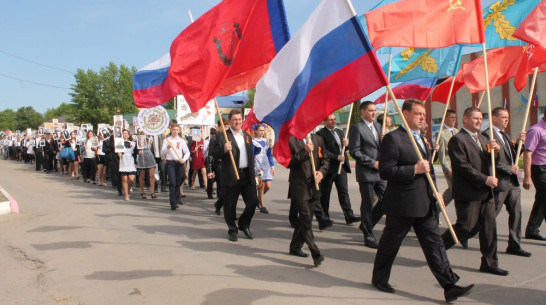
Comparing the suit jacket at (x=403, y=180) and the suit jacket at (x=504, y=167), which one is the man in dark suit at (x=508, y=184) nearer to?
the suit jacket at (x=504, y=167)

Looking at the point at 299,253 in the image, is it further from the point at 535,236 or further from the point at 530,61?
the point at 530,61

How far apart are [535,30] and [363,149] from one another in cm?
263

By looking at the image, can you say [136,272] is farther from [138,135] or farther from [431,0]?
[138,135]

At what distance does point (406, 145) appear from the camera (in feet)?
14.7

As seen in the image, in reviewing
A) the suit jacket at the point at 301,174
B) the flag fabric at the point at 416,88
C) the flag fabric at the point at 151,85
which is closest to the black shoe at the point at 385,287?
the suit jacket at the point at 301,174

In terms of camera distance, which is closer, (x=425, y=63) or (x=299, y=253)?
(x=299, y=253)

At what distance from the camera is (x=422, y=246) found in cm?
448

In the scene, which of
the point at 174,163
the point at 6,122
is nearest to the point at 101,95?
the point at 6,122

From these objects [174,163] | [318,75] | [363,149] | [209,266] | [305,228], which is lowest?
[209,266]

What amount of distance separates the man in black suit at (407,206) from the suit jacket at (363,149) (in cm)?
204

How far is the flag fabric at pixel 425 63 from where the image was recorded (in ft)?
24.7

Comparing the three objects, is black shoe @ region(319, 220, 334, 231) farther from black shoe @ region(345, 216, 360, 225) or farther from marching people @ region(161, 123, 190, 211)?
marching people @ region(161, 123, 190, 211)

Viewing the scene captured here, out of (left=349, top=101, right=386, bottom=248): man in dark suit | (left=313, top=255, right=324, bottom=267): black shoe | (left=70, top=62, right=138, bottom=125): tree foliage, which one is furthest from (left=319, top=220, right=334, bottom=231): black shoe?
(left=70, top=62, right=138, bottom=125): tree foliage

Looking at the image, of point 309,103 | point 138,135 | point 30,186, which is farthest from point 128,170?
point 309,103
